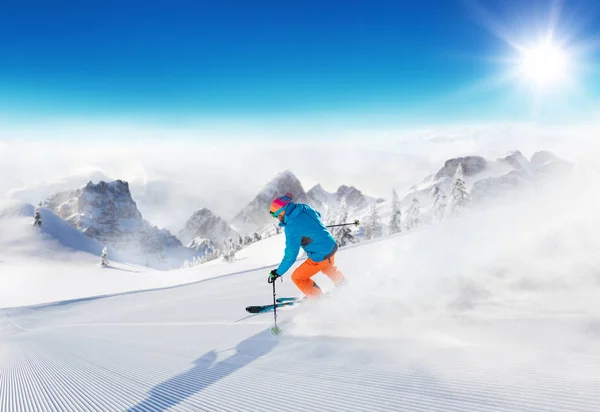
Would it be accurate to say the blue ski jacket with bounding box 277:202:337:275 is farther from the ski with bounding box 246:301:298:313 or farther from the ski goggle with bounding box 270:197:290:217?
the ski with bounding box 246:301:298:313

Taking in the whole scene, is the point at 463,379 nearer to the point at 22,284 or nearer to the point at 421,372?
the point at 421,372

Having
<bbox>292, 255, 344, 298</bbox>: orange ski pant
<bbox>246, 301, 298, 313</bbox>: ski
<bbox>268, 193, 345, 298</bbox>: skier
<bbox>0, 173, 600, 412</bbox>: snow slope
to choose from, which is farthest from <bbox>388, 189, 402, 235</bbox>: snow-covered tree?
<bbox>268, 193, 345, 298</bbox>: skier

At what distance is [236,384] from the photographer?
3.85m

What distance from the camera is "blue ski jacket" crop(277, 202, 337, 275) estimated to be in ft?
21.3

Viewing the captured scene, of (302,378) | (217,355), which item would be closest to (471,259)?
(302,378)

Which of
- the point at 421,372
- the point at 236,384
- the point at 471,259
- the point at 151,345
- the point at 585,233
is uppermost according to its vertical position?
the point at 585,233

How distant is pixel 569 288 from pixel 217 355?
16.9 ft

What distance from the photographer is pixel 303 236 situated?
6.62 m

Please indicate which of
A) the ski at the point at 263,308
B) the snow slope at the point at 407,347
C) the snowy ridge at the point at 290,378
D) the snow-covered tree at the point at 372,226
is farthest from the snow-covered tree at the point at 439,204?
the snowy ridge at the point at 290,378

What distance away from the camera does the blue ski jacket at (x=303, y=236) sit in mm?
6488

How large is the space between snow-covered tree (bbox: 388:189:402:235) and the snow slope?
46.8m

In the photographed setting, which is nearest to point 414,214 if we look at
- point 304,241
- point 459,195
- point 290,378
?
point 459,195

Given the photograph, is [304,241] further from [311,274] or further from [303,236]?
[311,274]

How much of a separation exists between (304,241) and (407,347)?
3.11 metres
